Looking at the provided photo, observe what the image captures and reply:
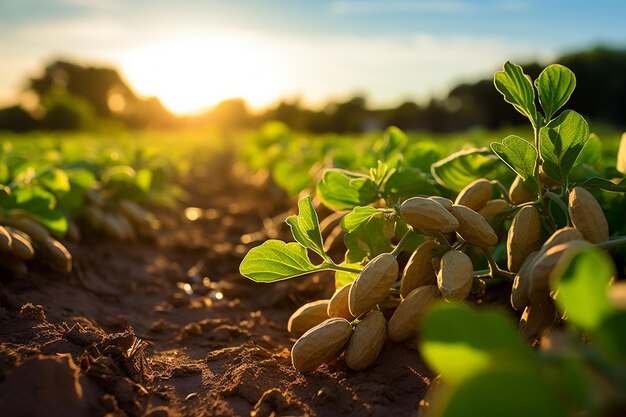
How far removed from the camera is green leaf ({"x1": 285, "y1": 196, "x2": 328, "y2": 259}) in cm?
180

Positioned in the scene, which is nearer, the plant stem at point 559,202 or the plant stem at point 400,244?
the plant stem at point 559,202

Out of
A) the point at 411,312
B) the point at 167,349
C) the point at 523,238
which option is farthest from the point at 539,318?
the point at 167,349

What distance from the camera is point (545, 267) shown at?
1303mm

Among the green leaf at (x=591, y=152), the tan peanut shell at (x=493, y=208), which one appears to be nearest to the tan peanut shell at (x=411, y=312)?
the tan peanut shell at (x=493, y=208)

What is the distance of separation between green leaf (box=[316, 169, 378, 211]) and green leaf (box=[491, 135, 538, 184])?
1.98ft

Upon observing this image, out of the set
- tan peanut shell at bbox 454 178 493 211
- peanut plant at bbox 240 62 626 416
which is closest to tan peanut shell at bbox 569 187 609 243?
peanut plant at bbox 240 62 626 416

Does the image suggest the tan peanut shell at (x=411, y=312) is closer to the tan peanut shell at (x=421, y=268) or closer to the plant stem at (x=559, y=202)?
the tan peanut shell at (x=421, y=268)

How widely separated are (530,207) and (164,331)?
1.54m

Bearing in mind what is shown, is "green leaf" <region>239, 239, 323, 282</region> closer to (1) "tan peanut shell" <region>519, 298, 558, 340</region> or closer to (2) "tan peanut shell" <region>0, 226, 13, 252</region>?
(1) "tan peanut shell" <region>519, 298, 558, 340</region>

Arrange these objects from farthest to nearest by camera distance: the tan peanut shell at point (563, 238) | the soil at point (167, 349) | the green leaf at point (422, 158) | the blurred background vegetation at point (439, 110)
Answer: the blurred background vegetation at point (439, 110)
the green leaf at point (422, 158)
the soil at point (167, 349)
the tan peanut shell at point (563, 238)

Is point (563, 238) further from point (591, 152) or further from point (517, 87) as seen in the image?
point (591, 152)

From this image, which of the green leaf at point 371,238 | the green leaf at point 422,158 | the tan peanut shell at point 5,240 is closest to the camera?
the green leaf at point 371,238

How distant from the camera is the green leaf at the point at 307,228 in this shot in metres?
1.80

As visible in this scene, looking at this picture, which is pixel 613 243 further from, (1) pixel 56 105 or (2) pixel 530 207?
(1) pixel 56 105
